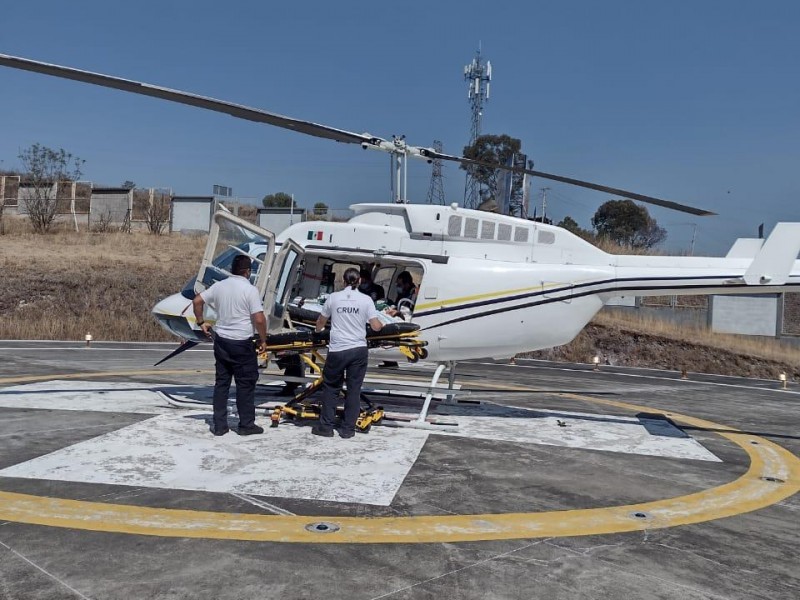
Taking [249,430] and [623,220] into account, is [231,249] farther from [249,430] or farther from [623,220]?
[623,220]

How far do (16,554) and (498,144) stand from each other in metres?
28.2

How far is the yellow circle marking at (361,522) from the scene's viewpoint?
16.5 ft

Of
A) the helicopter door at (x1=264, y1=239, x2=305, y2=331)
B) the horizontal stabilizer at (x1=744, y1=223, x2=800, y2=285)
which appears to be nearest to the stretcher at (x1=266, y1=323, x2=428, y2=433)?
the helicopter door at (x1=264, y1=239, x2=305, y2=331)

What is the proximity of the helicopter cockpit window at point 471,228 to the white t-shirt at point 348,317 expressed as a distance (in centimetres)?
262

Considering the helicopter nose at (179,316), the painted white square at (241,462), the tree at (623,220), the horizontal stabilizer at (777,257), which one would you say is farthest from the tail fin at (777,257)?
the tree at (623,220)

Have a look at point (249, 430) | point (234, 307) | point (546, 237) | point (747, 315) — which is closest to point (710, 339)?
point (747, 315)

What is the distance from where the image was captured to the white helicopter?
962 centimetres

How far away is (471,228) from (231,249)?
3605mm

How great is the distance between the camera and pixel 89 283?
2850cm

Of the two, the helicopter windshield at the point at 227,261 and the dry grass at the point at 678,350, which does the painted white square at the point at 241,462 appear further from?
the dry grass at the point at 678,350

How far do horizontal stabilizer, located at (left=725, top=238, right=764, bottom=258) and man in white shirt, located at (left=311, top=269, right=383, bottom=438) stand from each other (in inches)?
233

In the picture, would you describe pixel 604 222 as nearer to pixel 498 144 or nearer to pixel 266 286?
pixel 498 144

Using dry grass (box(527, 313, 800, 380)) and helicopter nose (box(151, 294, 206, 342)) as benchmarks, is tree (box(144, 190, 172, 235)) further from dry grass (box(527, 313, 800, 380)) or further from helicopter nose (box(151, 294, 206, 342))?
helicopter nose (box(151, 294, 206, 342))

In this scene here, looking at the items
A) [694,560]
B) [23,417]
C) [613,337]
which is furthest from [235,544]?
[613,337]
